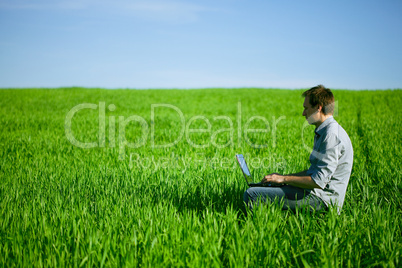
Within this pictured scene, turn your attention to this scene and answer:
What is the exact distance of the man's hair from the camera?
9.83 ft

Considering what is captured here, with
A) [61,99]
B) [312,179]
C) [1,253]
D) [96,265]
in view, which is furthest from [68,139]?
[61,99]

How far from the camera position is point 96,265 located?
243cm

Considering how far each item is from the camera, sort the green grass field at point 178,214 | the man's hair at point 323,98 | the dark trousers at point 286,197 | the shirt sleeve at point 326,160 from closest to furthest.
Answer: the green grass field at point 178,214
the shirt sleeve at point 326,160
the man's hair at point 323,98
the dark trousers at point 286,197

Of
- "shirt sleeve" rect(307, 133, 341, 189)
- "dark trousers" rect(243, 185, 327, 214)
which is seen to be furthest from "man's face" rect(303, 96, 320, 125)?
"dark trousers" rect(243, 185, 327, 214)

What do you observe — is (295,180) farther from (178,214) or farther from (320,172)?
(178,214)

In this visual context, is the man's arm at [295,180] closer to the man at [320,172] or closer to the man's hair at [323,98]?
the man at [320,172]

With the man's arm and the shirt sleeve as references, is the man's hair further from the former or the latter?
the man's arm

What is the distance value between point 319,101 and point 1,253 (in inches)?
138

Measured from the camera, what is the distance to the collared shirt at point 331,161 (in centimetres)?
286

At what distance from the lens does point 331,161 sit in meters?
2.84

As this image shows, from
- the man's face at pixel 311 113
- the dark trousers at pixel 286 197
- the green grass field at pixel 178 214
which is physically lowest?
the green grass field at pixel 178 214

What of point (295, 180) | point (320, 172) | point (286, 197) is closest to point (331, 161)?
point (320, 172)

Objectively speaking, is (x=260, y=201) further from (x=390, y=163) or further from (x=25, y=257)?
(x=390, y=163)

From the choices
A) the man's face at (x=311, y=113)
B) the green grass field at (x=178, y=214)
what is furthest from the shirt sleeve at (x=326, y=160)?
the green grass field at (x=178, y=214)
